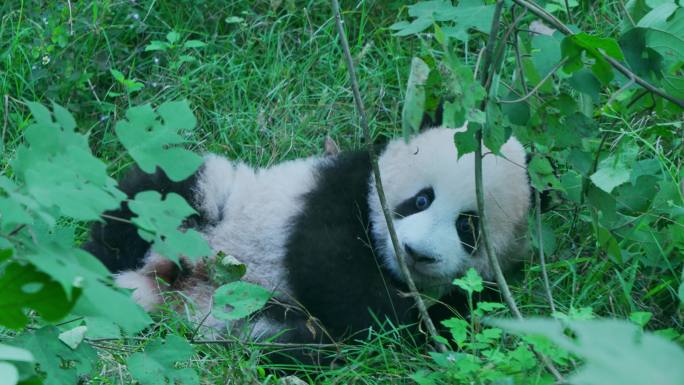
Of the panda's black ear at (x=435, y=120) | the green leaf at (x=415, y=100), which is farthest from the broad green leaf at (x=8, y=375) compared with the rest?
the panda's black ear at (x=435, y=120)

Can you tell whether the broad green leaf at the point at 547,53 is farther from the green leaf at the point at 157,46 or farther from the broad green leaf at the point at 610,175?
the green leaf at the point at 157,46

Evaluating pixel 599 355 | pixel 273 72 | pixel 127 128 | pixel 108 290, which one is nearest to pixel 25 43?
pixel 273 72

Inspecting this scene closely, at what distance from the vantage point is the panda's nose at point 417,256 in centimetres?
318

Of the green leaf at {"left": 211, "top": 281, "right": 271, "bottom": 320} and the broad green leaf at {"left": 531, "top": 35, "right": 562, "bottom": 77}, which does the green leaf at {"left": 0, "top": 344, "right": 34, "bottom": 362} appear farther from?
the broad green leaf at {"left": 531, "top": 35, "right": 562, "bottom": 77}

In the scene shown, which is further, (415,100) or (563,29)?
(563,29)

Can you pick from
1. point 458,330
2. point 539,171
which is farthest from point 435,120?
point 458,330

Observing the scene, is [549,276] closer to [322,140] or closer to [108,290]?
[322,140]

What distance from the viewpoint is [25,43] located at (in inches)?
183

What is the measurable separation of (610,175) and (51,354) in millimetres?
1745

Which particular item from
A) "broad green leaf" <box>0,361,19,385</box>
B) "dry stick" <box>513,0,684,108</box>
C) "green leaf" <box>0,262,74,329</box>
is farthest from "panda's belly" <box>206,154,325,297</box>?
"broad green leaf" <box>0,361,19,385</box>

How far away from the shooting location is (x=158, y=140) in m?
1.98

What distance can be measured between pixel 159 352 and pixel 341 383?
719 millimetres

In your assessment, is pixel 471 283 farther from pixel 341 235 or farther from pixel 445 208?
pixel 341 235

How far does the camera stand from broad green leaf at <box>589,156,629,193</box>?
295 centimetres
